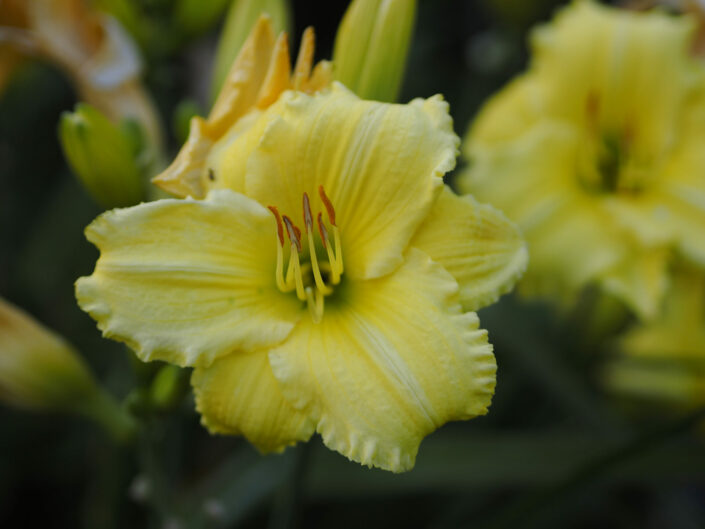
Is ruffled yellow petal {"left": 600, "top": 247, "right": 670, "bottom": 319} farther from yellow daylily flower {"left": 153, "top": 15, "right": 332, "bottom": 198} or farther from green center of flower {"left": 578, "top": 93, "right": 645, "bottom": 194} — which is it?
yellow daylily flower {"left": 153, "top": 15, "right": 332, "bottom": 198}

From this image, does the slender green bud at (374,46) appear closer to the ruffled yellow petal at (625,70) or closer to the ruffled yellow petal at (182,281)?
the ruffled yellow petal at (182,281)

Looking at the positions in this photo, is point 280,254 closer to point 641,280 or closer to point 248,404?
point 248,404

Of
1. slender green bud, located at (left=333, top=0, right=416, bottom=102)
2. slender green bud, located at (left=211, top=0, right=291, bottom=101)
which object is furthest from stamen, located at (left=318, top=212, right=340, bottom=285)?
slender green bud, located at (left=211, top=0, right=291, bottom=101)

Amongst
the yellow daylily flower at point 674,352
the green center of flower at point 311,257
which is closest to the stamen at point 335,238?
the green center of flower at point 311,257

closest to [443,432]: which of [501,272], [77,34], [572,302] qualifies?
[572,302]

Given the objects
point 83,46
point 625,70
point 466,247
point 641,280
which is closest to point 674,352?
point 641,280
